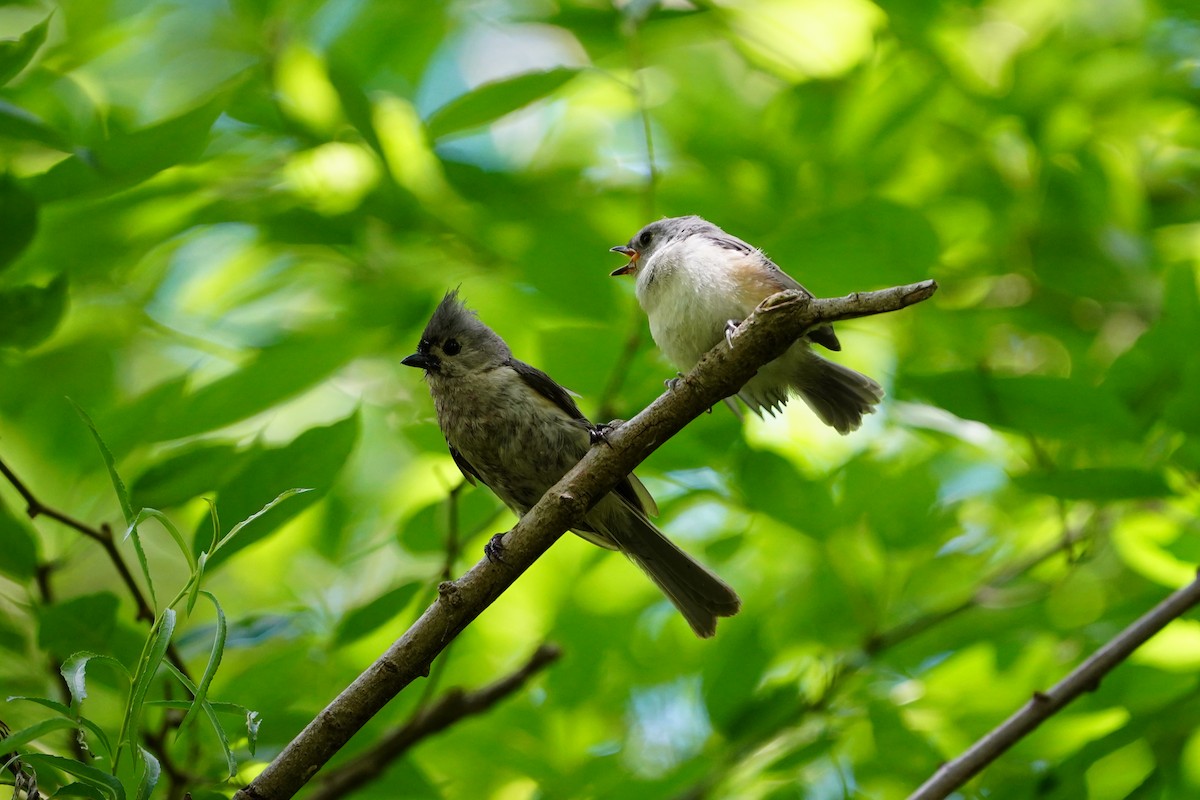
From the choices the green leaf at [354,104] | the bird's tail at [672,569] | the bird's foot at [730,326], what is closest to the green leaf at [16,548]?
the green leaf at [354,104]

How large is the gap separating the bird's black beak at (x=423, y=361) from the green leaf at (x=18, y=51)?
1401 mm

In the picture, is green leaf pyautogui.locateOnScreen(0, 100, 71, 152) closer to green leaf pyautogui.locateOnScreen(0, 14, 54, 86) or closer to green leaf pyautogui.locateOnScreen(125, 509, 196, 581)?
green leaf pyautogui.locateOnScreen(0, 14, 54, 86)

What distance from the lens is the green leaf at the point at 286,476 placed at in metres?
2.36

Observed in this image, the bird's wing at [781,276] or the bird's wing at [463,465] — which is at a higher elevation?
the bird's wing at [781,276]

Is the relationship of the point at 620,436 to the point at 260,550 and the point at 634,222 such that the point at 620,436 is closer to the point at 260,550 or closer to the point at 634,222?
the point at 634,222

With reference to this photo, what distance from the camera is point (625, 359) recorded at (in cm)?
311

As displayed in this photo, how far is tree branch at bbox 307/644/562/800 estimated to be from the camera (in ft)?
9.32

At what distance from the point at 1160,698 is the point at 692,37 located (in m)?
2.74

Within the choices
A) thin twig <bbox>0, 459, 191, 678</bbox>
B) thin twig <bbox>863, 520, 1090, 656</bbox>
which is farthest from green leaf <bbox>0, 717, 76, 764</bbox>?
thin twig <bbox>863, 520, 1090, 656</bbox>

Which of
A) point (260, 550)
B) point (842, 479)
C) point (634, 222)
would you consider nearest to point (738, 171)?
point (634, 222)

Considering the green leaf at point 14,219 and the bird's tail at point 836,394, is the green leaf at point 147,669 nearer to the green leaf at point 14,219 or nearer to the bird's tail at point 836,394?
the green leaf at point 14,219

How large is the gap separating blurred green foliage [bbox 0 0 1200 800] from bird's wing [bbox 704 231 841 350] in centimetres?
6

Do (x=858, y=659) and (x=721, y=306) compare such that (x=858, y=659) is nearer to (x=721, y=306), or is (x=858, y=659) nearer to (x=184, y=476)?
(x=721, y=306)

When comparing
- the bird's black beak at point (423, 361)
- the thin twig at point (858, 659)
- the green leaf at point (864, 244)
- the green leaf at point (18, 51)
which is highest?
the green leaf at point (18, 51)
